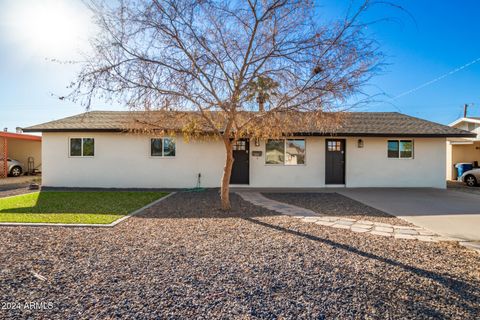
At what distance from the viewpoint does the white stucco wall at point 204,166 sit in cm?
1155

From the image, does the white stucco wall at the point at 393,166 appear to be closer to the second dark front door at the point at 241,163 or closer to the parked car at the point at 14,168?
the second dark front door at the point at 241,163

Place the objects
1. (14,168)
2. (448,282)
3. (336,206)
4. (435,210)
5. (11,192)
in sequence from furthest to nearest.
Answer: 1. (14,168)
2. (11,192)
3. (336,206)
4. (435,210)
5. (448,282)

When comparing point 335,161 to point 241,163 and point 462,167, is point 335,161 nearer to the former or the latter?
point 241,163

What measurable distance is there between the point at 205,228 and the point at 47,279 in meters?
2.71

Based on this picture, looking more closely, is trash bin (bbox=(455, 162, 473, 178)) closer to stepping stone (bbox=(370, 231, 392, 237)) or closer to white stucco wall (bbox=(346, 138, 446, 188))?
white stucco wall (bbox=(346, 138, 446, 188))

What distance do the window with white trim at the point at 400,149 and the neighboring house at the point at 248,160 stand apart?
0.13 ft

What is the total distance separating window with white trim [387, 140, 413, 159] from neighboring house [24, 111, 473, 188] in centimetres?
4

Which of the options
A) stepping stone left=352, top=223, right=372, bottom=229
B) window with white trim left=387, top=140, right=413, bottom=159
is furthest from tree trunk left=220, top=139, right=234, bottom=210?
window with white trim left=387, top=140, right=413, bottom=159

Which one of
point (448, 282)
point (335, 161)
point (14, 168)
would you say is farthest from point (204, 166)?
point (14, 168)

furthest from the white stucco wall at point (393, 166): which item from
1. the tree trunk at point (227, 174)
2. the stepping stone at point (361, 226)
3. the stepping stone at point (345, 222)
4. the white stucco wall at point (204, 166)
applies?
the tree trunk at point (227, 174)

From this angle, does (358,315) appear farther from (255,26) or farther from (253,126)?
(255,26)

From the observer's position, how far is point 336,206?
7.62 m

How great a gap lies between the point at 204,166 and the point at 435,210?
8.42 metres

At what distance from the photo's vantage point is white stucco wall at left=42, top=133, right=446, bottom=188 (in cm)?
1155
